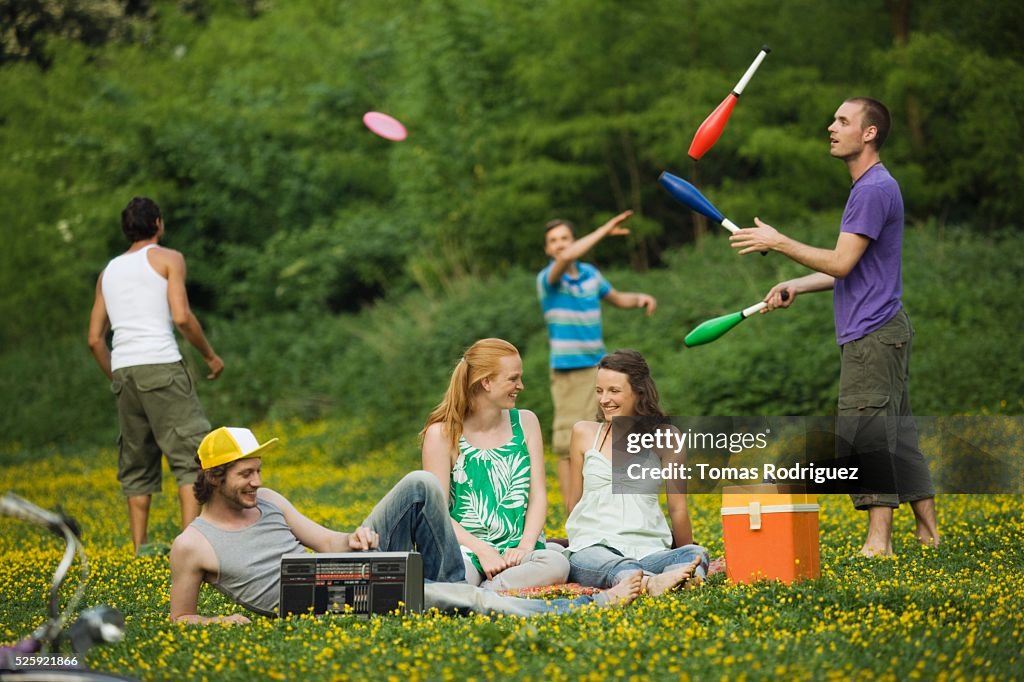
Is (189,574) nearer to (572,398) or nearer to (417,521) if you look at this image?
(417,521)

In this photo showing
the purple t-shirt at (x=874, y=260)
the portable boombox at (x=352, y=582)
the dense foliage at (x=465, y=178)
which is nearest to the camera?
the portable boombox at (x=352, y=582)

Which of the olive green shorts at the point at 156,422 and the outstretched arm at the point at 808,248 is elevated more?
the outstretched arm at the point at 808,248

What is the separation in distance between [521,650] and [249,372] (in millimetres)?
15436

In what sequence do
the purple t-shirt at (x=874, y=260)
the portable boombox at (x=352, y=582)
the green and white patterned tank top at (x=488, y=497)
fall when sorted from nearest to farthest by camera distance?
the portable boombox at (x=352, y=582), the green and white patterned tank top at (x=488, y=497), the purple t-shirt at (x=874, y=260)

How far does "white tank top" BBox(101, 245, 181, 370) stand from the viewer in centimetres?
813

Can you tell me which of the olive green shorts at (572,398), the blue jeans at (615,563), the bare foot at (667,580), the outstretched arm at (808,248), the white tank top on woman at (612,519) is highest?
the outstretched arm at (808,248)

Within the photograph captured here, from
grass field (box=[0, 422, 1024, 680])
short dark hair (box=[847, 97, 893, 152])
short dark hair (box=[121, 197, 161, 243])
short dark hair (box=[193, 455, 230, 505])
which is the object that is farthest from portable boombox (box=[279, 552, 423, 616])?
short dark hair (box=[121, 197, 161, 243])

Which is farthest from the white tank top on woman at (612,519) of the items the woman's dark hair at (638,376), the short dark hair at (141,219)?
the short dark hair at (141,219)

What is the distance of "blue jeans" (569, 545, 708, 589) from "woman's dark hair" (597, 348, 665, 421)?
25.4 inches

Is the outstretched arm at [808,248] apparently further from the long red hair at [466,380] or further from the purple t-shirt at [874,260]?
the long red hair at [466,380]

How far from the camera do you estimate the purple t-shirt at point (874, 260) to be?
6.67m

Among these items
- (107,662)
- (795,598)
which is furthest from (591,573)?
(107,662)

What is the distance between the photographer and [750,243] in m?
6.47

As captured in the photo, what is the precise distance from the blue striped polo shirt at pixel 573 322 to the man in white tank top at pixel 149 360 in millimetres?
2686
